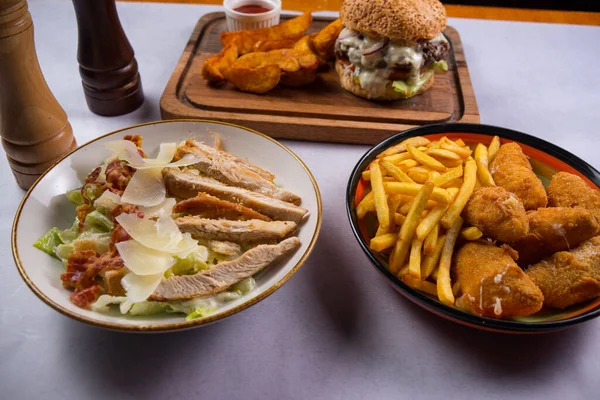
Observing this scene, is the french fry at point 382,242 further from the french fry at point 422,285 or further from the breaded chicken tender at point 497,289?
the breaded chicken tender at point 497,289

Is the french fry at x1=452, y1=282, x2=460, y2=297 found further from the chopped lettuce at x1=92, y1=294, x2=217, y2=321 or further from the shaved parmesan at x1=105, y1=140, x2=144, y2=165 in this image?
the shaved parmesan at x1=105, y1=140, x2=144, y2=165

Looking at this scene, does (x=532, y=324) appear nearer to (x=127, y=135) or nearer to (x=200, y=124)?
(x=200, y=124)

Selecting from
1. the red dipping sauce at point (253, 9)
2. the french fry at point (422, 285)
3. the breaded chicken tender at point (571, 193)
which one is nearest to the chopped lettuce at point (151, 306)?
the french fry at point (422, 285)

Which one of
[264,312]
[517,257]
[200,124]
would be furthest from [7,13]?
[517,257]

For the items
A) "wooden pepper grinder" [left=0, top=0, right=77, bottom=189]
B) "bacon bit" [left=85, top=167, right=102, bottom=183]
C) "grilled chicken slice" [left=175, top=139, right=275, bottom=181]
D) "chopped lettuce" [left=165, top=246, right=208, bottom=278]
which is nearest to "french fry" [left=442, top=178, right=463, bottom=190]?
"grilled chicken slice" [left=175, top=139, right=275, bottom=181]

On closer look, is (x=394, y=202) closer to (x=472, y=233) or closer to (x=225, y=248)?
(x=472, y=233)

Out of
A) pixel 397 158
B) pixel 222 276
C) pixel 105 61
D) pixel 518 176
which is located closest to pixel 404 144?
pixel 397 158

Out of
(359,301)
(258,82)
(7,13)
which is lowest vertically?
(359,301)
